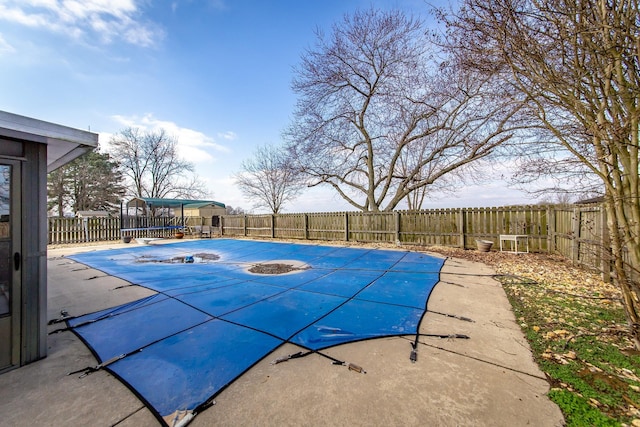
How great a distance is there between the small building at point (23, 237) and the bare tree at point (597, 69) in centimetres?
453

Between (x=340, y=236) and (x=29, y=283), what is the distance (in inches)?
391

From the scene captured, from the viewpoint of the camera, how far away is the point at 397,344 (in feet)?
7.43

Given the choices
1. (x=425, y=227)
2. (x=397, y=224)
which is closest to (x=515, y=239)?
(x=425, y=227)

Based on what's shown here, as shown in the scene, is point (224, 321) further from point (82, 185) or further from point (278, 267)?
point (82, 185)

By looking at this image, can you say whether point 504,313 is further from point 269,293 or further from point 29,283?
point 29,283

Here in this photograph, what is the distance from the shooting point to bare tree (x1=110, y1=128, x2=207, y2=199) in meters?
22.2

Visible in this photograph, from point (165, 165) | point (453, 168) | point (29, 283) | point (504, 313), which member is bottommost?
point (504, 313)

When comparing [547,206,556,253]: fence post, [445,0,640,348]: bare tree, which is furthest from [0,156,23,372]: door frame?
[547,206,556,253]: fence post

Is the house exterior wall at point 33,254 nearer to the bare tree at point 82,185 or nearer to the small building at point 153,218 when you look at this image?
the small building at point 153,218

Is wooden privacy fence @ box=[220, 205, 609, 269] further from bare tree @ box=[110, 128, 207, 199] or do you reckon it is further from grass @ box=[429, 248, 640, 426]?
bare tree @ box=[110, 128, 207, 199]

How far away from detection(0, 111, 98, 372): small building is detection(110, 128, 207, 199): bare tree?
83.5ft

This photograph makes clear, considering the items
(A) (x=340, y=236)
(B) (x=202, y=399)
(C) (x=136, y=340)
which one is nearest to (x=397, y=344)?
(B) (x=202, y=399)

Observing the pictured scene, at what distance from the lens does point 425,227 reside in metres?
9.31

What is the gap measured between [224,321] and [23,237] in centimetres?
190
